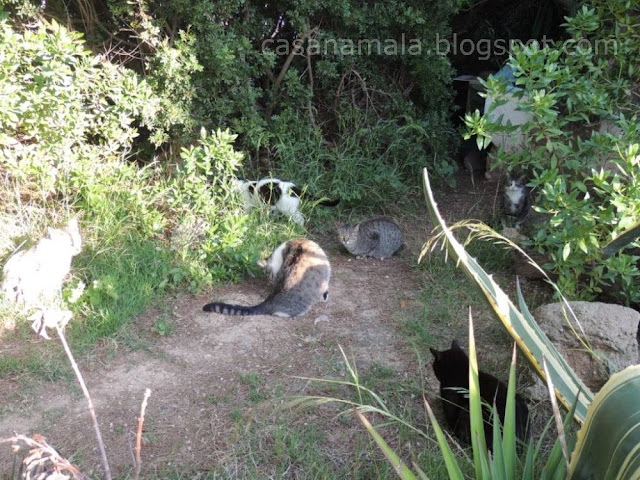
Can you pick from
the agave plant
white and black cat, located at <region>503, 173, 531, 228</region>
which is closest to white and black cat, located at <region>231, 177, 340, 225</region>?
white and black cat, located at <region>503, 173, 531, 228</region>

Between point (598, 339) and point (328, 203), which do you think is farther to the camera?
point (328, 203)

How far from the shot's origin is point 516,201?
553 centimetres

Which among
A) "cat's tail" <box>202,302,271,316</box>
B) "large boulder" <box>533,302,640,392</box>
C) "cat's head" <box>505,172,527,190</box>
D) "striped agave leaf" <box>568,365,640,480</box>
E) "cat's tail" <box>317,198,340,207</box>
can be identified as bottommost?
"cat's tail" <box>202,302,271,316</box>

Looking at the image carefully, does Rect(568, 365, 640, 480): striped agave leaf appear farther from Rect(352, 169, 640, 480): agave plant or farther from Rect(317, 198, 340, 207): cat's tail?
Rect(317, 198, 340, 207): cat's tail

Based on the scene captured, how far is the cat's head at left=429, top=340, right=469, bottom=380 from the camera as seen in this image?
3.08 metres

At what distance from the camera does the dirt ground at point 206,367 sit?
9.65ft

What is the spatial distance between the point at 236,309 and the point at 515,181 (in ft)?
10.2

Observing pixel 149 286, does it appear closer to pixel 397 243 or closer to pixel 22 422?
pixel 22 422

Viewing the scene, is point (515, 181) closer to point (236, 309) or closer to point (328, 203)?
point (328, 203)

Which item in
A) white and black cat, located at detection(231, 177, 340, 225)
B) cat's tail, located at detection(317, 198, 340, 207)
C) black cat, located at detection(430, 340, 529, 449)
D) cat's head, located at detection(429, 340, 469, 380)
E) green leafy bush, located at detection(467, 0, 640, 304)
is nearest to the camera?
black cat, located at detection(430, 340, 529, 449)

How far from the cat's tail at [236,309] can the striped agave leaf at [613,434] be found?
2818 mm

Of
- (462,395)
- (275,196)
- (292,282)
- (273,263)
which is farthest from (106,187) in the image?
(462,395)

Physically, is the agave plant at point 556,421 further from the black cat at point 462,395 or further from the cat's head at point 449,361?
the cat's head at point 449,361

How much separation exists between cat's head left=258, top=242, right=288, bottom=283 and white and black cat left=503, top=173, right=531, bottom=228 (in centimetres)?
240
